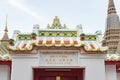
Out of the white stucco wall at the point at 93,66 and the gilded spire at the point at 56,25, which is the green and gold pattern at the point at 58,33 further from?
the white stucco wall at the point at 93,66

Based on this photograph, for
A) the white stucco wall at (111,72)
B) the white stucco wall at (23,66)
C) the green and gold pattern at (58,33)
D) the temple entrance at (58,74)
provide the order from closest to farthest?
the white stucco wall at (23,66)
the temple entrance at (58,74)
the green and gold pattern at (58,33)
the white stucco wall at (111,72)

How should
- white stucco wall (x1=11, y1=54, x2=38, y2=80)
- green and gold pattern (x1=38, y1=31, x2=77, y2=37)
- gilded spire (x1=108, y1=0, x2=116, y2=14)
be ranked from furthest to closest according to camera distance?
gilded spire (x1=108, y1=0, x2=116, y2=14), green and gold pattern (x1=38, y1=31, x2=77, y2=37), white stucco wall (x1=11, y1=54, x2=38, y2=80)

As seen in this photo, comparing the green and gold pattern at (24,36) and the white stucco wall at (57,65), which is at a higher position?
the green and gold pattern at (24,36)

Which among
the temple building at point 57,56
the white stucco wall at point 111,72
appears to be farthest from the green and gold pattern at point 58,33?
the white stucco wall at point 111,72

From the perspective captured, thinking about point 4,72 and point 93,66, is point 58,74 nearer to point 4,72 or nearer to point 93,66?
point 93,66

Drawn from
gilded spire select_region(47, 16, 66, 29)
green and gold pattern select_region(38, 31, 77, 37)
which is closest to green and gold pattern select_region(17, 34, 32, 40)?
green and gold pattern select_region(38, 31, 77, 37)

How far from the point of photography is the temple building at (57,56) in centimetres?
873

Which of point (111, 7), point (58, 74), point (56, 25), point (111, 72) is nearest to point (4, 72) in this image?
point (58, 74)

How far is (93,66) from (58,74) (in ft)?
4.91

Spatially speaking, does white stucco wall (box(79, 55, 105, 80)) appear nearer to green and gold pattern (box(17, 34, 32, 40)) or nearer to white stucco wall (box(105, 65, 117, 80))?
white stucco wall (box(105, 65, 117, 80))

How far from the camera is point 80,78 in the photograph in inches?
372

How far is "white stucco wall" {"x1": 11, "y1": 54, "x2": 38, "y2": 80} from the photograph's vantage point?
28.6 feet

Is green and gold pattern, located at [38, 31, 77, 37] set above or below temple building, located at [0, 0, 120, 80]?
above

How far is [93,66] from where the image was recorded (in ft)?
28.9
